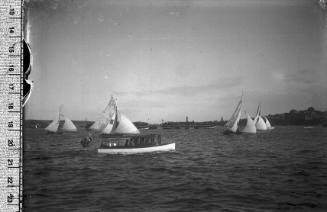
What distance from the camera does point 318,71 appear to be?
4.58 meters

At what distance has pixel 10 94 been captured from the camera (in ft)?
11.5

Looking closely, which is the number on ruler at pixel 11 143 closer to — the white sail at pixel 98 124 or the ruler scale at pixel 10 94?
the ruler scale at pixel 10 94

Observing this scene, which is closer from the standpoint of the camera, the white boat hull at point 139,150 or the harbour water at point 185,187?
the harbour water at point 185,187

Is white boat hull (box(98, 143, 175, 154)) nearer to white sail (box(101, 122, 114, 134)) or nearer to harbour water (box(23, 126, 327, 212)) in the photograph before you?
white sail (box(101, 122, 114, 134))

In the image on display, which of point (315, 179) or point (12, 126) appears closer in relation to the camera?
point (12, 126)

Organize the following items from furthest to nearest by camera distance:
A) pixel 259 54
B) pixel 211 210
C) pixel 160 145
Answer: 1. pixel 160 145
2. pixel 259 54
3. pixel 211 210

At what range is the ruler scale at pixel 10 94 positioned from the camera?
11.4ft

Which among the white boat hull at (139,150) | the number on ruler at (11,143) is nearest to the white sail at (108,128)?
the white boat hull at (139,150)

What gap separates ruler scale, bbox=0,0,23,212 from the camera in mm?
3477

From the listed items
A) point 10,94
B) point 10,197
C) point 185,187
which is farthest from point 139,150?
point 10,94

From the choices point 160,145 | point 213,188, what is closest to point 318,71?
point 213,188

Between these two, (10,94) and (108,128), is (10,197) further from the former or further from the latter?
(108,128)

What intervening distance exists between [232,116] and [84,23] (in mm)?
2835

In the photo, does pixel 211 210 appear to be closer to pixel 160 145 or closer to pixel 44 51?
pixel 44 51
